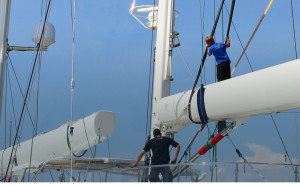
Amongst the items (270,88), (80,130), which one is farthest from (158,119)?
(270,88)

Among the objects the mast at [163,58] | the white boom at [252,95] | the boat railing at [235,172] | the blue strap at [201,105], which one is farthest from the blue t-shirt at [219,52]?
A: the boat railing at [235,172]

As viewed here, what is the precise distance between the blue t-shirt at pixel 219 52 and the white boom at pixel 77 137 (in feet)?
10.4

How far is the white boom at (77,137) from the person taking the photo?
10492 millimetres

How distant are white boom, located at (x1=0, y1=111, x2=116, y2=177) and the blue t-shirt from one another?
3.16 m

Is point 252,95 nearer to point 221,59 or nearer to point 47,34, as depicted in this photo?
point 221,59

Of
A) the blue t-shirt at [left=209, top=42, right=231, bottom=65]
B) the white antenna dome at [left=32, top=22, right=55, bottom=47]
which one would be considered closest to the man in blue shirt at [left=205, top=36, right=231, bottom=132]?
the blue t-shirt at [left=209, top=42, right=231, bottom=65]

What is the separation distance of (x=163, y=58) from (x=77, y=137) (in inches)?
104

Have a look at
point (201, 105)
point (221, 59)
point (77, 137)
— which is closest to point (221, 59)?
point (221, 59)

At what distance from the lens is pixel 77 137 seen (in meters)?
10.8

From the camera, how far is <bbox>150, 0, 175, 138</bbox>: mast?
9.36 meters

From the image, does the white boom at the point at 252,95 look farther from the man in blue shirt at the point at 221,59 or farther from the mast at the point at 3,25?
the mast at the point at 3,25

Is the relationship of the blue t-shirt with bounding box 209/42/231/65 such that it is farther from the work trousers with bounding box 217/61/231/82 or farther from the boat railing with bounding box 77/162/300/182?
the boat railing with bounding box 77/162/300/182
